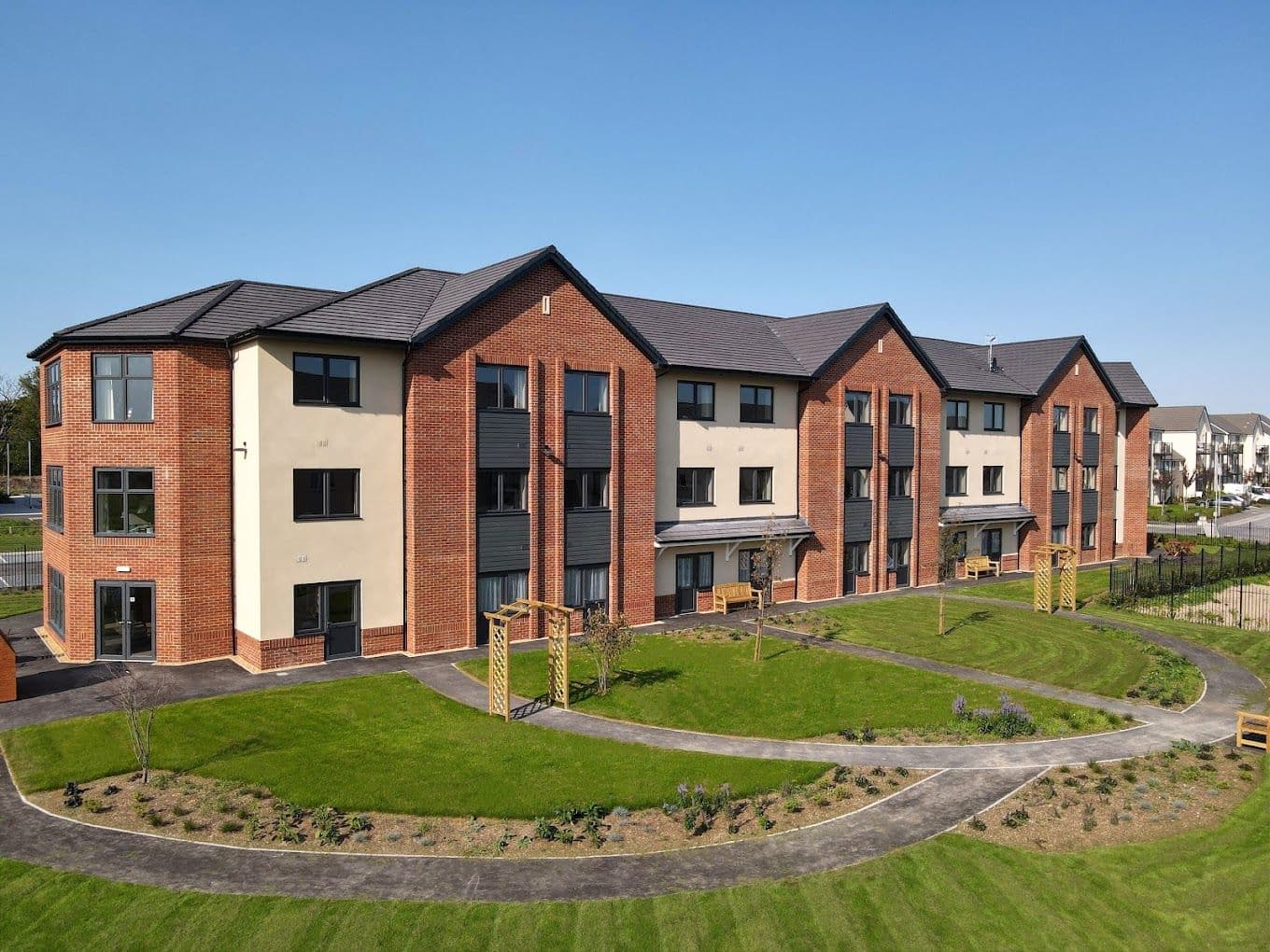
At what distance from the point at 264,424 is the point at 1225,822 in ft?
78.0

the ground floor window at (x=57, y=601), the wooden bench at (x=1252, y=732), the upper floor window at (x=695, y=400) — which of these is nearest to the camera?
the wooden bench at (x=1252, y=732)

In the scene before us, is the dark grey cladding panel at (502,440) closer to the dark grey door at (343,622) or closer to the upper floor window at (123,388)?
the dark grey door at (343,622)

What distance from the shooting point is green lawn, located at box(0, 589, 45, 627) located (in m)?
32.0

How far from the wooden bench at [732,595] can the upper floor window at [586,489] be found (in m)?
6.94

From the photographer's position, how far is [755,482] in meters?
34.9

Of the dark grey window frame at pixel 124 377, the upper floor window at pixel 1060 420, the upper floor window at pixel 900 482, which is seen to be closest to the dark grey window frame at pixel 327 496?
the dark grey window frame at pixel 124 377

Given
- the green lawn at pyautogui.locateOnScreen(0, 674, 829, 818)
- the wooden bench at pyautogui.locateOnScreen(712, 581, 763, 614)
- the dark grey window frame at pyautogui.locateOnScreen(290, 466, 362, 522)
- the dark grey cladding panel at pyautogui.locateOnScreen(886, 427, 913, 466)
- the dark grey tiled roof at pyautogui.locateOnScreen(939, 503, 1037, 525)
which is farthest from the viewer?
the dark grey tiled roof at pyautogui.locateOnScreen(939, 503, 1037, 525)

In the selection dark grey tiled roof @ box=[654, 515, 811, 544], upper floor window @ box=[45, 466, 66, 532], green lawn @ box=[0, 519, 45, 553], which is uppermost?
upper floor window @ box=[45, 466, 66, 532]

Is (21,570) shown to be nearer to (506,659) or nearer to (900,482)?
(506,659)

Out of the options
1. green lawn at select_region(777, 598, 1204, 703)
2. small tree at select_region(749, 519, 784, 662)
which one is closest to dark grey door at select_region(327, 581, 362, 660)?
small tree at select_region(749, 519, 784, 662)

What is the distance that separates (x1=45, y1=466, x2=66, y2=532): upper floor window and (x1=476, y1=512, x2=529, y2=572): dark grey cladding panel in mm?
13259

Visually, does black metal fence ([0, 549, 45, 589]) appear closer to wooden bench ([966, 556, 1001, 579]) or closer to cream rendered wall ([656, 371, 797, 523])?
cream rendered wall ([656, 371, 797, 523])

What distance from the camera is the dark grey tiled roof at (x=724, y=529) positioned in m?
31.3

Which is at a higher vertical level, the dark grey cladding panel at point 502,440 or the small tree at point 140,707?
the dark grey cladding panel at point 502,440
